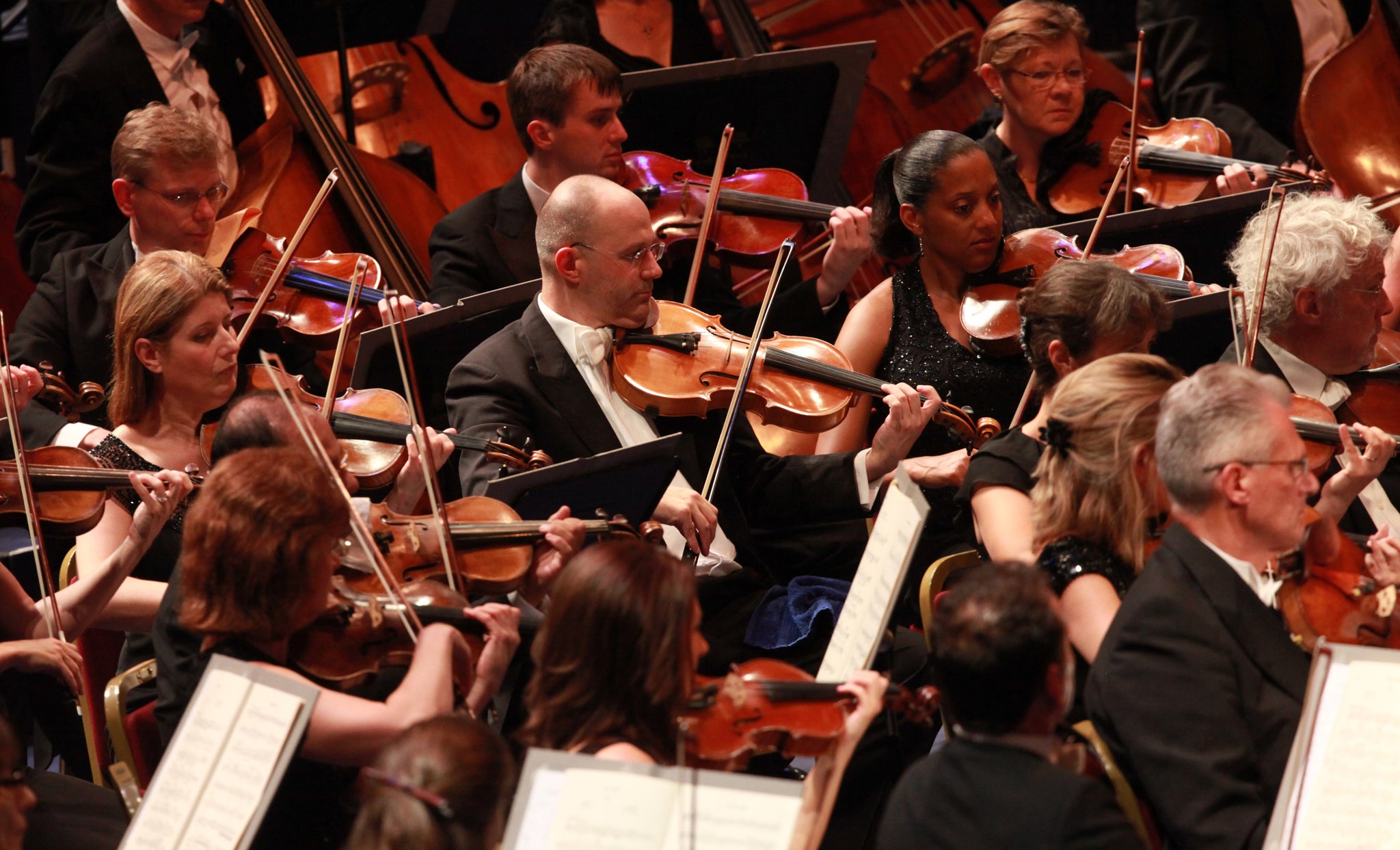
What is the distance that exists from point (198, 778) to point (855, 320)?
189 centimetres

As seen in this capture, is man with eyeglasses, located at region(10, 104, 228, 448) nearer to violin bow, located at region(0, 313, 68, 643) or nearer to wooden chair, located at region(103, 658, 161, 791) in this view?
violin bow, located at region(0, 313, 68, 643)

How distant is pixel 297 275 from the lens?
337cm

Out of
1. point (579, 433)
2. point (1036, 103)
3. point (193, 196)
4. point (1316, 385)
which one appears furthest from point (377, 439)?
point (1036, 103)

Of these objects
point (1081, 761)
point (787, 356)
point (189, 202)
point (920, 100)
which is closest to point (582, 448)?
point (787, 356)

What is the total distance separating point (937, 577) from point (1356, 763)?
38.6 inches

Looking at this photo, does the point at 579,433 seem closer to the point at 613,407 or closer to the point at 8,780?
the point at 613,407

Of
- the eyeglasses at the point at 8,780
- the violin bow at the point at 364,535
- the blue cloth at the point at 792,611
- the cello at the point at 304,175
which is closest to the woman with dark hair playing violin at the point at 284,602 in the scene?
the violin bow at the point at 364,535

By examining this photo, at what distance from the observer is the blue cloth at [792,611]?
278 cm

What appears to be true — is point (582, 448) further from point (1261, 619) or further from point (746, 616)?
point (1261, 619)

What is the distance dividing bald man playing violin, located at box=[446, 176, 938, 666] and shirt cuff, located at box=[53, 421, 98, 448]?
683 mm

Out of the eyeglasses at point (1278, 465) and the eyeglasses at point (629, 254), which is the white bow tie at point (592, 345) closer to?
the eyeglasses at point (629, 254)

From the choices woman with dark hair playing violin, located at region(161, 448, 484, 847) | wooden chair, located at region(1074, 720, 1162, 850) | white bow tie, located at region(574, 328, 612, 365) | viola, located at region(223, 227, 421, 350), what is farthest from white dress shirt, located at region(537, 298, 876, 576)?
wooden chair, located at region(1074, 720, 1162, 850)

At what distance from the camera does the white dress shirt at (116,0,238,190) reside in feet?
12.7

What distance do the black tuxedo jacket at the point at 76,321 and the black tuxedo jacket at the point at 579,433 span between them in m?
0.92
